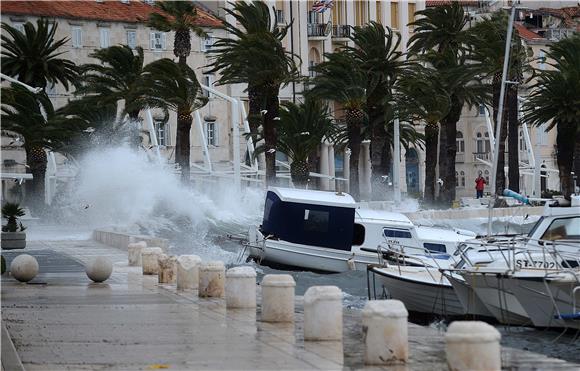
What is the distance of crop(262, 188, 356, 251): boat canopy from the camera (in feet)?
135

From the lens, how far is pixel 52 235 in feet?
170

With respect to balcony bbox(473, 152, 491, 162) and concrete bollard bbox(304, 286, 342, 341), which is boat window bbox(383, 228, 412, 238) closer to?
concrete bollard bbox(304, 286, 342, 341)

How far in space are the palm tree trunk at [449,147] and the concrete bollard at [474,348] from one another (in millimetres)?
56672

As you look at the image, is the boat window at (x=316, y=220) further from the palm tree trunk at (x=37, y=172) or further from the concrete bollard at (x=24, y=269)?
the palm tree trunk at (x=37, y=172)

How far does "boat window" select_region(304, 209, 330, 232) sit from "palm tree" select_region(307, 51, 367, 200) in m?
23.5

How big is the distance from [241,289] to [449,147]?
49839 mm

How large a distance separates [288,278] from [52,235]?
33454 millimetres

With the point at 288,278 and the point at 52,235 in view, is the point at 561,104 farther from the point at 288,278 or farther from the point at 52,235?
the point at 288,278

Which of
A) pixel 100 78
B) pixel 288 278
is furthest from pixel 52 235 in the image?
pixel 288 278

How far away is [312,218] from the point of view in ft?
137

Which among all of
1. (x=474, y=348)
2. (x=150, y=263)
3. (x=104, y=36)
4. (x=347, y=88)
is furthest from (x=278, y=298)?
(x=104, y=36)

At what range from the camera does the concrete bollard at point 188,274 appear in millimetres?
25625

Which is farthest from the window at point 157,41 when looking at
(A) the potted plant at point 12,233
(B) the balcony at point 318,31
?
(A) the potted plant at point 12,233

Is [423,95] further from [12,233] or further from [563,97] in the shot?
[12,233]
